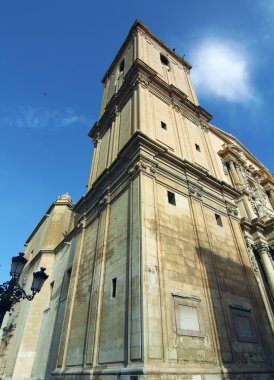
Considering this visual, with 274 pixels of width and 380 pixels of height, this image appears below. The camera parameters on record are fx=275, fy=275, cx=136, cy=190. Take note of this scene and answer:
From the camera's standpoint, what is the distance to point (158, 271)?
9516 millimetres

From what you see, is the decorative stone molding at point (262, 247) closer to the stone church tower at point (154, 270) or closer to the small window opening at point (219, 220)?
the stone church tower at point (154, 270)

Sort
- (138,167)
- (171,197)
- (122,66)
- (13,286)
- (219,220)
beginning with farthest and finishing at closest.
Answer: (122,66) → (219,220) → (171,197) → (138,167) → (13,286)

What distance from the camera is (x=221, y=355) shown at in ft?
30.7

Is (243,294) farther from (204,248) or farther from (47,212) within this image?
(47,212)

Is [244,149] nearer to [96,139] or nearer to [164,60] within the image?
[164,60]

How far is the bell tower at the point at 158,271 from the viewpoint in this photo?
858cm

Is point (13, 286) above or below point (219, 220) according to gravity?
below

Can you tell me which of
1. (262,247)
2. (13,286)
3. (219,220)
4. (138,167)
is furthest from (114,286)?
(262,247)

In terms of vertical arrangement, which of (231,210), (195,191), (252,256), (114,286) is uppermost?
(231,210)

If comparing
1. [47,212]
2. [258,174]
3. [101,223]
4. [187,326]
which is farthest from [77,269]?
[258,174]

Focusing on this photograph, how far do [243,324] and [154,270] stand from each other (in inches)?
195

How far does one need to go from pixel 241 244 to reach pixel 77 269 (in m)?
8.73

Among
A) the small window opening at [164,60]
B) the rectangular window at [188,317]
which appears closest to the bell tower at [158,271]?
the rectangular window at [188,317]

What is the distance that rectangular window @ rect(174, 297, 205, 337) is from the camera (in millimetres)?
8945
